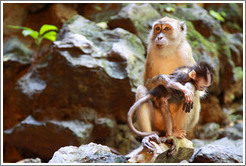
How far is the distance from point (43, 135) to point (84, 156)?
313cm

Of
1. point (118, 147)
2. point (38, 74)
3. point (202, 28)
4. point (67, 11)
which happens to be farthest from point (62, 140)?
point (202, 28)

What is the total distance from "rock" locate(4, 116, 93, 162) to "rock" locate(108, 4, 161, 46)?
8.30ft

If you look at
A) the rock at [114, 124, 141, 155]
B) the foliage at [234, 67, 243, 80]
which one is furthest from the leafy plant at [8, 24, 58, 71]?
the foliage at [234, 67, 243, 80]

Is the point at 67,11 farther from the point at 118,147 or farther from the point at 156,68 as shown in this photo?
the point at 156,68

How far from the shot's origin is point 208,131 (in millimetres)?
7926

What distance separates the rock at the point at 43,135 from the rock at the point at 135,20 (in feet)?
8.30

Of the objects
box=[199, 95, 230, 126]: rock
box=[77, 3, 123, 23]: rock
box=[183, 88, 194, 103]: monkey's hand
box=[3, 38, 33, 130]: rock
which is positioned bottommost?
box=[199, 95, 230, 126]: rock

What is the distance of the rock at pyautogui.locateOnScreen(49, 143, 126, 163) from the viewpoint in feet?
10.5

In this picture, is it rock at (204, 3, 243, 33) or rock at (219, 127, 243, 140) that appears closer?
rock at (219, 127, 243, 140)

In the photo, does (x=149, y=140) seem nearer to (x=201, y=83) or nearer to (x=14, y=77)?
(x=201, y=83)

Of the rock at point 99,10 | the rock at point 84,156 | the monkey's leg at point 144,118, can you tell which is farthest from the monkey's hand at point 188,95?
the rock at point 99,10

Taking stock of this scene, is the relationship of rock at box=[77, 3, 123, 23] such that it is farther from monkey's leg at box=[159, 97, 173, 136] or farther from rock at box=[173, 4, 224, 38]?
monkey's leg at box=[159, 97, 173, 136]

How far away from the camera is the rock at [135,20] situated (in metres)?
6.94

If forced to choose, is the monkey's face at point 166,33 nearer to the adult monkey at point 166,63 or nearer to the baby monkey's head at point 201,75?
the adult monkey at point 166,63
